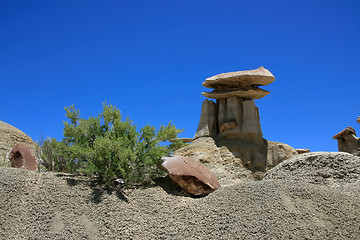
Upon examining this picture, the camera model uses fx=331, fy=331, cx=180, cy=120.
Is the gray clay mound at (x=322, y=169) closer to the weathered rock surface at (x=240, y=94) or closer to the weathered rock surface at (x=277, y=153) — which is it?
the weathered rock surface at (x=277, y=153)

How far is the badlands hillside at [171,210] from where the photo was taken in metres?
6.41

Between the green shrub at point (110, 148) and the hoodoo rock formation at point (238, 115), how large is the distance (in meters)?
5.66

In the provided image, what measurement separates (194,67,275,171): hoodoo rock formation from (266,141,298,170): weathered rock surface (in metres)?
0.22

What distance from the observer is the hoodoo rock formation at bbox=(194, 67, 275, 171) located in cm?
1485

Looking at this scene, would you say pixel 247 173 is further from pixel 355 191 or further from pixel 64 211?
pixel 64 211

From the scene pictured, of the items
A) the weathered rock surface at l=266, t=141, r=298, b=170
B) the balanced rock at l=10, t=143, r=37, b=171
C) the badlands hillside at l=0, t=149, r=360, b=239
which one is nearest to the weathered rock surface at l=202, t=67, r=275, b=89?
the weathered rock surface at l=266, t=141, r=298, b=170

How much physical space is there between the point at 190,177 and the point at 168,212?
146 cm

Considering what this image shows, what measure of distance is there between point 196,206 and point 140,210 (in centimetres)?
129

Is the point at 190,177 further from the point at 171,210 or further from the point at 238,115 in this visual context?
the point at 238,115

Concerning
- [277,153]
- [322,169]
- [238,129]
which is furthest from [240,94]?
[322,169]

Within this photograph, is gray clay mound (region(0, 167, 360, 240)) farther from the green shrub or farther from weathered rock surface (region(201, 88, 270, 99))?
weathered rock surface (region(201, 88, 270, 99))

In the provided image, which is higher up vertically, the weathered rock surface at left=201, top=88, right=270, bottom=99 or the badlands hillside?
the weathered rock surface at left=201, top=88, right=270, bottom=99

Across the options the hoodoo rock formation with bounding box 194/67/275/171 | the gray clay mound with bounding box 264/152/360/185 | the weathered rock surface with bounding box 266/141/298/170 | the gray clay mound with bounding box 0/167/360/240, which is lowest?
the gray clay mound with bounding box 0/167/360/240

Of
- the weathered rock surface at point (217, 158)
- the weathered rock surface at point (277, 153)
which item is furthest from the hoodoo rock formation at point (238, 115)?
the weathered rock surface at point (217, 158)
